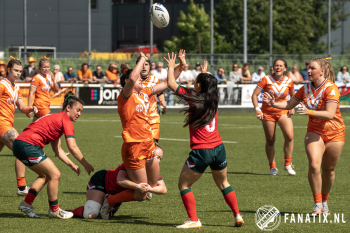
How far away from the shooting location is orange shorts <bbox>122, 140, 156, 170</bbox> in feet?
19.5

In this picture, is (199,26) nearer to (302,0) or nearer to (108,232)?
(302,0)

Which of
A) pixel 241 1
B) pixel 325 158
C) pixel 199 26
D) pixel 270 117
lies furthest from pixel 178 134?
pixel 199 26

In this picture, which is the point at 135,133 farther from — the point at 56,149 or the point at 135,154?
the point at 56,149

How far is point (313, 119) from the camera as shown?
6.44m

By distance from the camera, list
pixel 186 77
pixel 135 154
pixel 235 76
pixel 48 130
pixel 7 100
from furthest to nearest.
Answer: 1. pixel 235 76
2. pixel 186 77
3. pixel 7 100
4. pixel 48 130
5. pixel 135 154

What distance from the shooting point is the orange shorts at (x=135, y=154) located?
5.94 metres

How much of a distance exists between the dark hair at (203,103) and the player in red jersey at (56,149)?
1.36m

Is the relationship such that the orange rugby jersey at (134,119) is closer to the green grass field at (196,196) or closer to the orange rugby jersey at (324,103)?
the green grass field at (196,196)

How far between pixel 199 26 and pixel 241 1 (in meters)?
5.22

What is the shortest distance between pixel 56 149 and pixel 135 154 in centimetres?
110

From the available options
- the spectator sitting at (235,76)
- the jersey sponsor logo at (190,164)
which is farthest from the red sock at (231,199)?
the spectator sitting at (235,76)

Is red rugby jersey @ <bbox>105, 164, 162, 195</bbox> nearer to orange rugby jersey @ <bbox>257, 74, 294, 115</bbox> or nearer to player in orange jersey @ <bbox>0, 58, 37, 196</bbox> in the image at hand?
player in orange jersey @ <bbox>0, 58, 37, 196</bbox>

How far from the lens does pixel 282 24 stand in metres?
40.3

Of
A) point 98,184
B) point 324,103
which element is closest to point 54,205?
point 98,184
